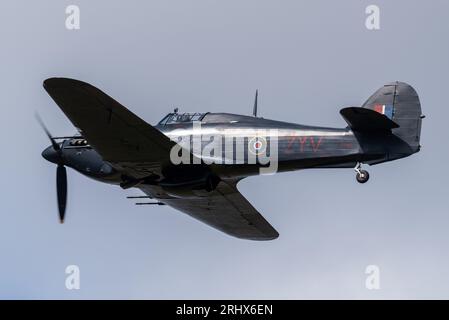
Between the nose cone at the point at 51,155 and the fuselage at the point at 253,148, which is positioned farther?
the nose cone at the point at 51,155

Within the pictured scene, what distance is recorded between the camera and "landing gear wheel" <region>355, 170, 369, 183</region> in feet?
66.7

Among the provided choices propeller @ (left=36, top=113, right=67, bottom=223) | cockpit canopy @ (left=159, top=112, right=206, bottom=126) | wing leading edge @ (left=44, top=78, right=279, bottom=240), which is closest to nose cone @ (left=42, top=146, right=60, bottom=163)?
propeller @ (left=36, top=113, right=67, bottom=223)

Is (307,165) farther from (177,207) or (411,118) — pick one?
(177,207)

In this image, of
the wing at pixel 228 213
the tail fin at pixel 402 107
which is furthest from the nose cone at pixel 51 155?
the tail fin at pixel 402 107

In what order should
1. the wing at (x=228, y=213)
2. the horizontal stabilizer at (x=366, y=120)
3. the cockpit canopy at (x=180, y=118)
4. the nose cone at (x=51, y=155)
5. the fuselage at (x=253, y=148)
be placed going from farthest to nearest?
the wing at (x=228, y=213) < the nose cone at (x=51, y=155) < the cockpit canopy at (x=180, y=118) < the fuselage at (x=253, y=148) < the horizontal stabilizer at (x=366, y=120)

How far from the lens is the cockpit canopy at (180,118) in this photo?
2296cm

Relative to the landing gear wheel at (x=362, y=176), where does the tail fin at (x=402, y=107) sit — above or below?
above

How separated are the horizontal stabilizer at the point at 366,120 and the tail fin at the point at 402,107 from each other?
325 mm

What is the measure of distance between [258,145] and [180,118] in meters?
2.23

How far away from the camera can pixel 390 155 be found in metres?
20.7

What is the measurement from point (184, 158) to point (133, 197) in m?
3.39

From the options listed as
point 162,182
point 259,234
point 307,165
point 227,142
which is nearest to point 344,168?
point 307,165

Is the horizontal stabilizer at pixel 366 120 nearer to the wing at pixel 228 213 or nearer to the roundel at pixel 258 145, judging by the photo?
the roundel at pixel 258 145

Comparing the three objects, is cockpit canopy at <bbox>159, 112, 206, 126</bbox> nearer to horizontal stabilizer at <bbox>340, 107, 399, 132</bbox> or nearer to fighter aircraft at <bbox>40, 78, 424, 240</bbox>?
fighter aircraft at <bbox>40, 78, 424, 240</bbox>
